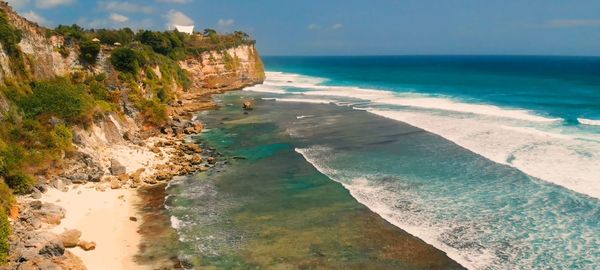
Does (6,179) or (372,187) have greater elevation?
(6,179)

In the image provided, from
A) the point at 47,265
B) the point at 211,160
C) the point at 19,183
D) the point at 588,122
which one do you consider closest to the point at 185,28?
the point at 211,160

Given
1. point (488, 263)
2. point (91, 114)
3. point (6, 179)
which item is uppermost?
point (91, 114)

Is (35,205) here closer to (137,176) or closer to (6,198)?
(6,198)

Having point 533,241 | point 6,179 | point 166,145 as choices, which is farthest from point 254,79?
point 533,241

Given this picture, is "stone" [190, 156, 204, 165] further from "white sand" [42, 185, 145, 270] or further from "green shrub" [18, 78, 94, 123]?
"green shrub" [18, 78, 94, 123]

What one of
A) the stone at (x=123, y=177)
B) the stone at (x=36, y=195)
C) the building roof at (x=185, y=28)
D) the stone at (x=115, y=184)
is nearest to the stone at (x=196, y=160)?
the stone at (x=123, y=177)

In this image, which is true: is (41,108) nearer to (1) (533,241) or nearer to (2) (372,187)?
(2) (372,187)

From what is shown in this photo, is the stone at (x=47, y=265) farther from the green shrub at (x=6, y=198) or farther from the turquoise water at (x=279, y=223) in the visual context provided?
the green shrub at (x=6, y=198)
